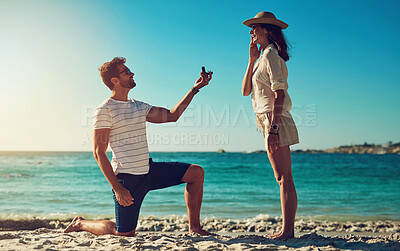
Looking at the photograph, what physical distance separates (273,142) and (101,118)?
5.52ft

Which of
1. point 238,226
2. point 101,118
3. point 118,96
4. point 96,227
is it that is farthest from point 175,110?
point 238,226

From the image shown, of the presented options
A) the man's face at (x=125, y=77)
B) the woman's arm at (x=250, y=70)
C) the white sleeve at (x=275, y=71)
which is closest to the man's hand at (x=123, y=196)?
the man's face at (x=125, y=77)

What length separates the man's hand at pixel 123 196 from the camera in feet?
11.4

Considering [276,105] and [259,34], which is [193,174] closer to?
[276,105]

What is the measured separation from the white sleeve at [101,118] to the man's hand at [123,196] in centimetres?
63

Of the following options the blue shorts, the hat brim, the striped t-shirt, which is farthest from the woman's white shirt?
the striped t-shirt

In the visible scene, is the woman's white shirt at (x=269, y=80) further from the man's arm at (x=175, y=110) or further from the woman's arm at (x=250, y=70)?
the man's arm at (x=175, y=110)

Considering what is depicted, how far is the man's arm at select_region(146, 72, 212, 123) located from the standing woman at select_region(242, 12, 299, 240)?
56cm

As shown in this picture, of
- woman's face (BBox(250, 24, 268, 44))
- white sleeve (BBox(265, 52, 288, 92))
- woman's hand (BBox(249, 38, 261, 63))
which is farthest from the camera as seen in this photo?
woman's hand (BBox(249, 38, 261, 63))

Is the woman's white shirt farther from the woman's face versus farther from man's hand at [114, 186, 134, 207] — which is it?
man's hand at [114, 186, 134, 207]

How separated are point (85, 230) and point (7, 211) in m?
7.29

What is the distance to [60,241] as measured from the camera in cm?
354

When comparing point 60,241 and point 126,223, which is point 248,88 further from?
point 60,241

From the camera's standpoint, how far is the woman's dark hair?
11.9 feet
